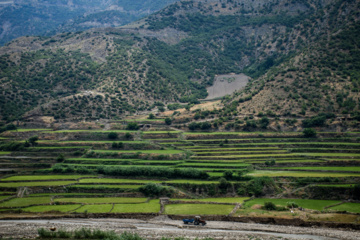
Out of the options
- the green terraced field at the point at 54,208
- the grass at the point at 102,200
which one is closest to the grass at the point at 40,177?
the grass at the point at 102,200

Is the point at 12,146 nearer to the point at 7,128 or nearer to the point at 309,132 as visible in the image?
the point at 7,128

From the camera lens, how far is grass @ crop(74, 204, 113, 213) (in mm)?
61875

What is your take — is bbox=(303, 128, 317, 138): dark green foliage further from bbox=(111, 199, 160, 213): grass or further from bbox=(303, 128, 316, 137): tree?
bbox=(111, 199, 160, 213): grass

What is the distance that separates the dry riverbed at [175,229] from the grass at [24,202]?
5.46 m

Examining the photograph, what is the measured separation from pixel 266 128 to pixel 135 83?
60139 millimetres

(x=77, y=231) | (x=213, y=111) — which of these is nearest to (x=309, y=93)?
(x=213, y=111)

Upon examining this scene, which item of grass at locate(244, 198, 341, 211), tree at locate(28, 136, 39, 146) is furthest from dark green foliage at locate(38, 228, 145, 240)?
tree at locate(28, 136, 39, 146)

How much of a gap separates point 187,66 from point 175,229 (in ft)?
396

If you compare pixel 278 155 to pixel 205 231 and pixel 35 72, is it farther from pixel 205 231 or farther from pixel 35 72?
pixel 35 72

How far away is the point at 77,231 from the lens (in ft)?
164

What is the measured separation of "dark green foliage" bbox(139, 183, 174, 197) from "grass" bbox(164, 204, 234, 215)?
512cm

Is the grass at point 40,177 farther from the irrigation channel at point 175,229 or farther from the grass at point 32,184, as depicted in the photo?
the irrigation channel at point 175,229

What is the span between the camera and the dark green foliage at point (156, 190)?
68688 millimetres

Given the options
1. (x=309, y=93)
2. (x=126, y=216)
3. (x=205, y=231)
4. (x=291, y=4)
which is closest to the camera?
(x=205, y=231)
